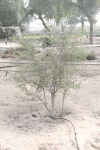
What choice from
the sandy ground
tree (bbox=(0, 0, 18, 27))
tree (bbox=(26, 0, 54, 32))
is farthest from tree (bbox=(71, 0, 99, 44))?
the sandy ground

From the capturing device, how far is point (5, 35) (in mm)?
25156

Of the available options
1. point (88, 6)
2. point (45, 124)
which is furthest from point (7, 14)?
point (45, 124)

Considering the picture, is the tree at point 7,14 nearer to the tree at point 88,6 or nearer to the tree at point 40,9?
the tree at point 40,9

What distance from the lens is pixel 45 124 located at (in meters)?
4.21

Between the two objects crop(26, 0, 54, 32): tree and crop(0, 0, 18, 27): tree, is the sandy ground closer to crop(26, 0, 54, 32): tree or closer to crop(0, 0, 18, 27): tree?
crop(26, 0, 54, 32): tree

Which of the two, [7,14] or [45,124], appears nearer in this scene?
[45,124]

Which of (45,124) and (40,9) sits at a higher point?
(40,9)

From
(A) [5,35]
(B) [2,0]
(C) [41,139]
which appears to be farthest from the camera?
(B) [2,0]

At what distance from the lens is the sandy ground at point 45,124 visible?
3527mm

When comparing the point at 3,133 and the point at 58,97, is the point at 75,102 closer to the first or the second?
the point at 58,97

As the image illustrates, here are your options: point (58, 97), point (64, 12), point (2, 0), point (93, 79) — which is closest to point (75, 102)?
point (58, 97)

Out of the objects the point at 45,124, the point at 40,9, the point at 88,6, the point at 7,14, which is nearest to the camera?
the point at 45,124

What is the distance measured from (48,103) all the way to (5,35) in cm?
2129

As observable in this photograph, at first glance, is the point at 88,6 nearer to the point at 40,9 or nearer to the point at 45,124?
the point at 40,9
